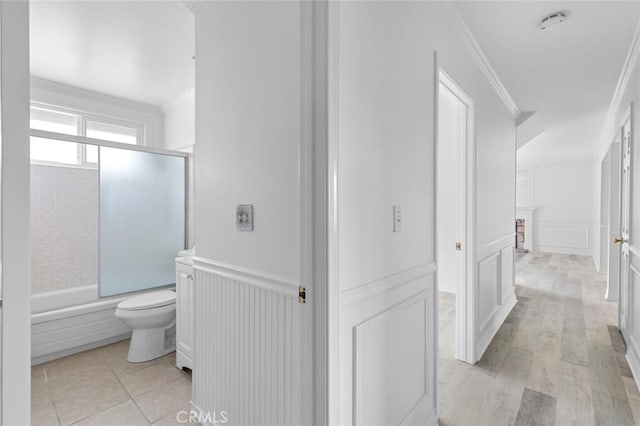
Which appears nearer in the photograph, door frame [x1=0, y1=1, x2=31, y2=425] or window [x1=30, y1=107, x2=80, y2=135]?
door frame [x1=0, y1=1, x2=31, y2=425]

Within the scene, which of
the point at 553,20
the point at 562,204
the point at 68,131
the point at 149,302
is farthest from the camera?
the point at 562,204

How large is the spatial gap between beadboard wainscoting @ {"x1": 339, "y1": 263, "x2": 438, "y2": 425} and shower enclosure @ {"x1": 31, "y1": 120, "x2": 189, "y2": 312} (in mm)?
2637

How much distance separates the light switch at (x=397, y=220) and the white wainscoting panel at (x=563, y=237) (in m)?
9.23

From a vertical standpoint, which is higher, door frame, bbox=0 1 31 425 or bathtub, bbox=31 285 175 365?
Result: door frame, bbox=0 1 31 425

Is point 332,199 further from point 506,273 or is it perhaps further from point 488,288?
point 506,273

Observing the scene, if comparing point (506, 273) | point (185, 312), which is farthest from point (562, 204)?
point (185, 312)

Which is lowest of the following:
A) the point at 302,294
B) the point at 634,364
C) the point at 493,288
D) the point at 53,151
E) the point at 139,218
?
the point at 634,364

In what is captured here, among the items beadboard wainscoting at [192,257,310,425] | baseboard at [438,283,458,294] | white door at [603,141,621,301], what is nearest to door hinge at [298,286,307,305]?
beadboard wainscoting at [192,257,310,425]

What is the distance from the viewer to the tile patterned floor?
1.88m

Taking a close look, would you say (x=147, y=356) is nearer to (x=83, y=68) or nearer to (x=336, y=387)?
(x=336, y=387)

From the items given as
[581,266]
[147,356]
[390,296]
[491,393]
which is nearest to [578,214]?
[581,266]

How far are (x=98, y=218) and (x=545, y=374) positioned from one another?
3.82 m

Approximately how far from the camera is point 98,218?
9.45 feet

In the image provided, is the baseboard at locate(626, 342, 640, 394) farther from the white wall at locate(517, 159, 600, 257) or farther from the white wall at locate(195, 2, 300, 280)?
the white wall at locate(517, 159, 600, 257)
